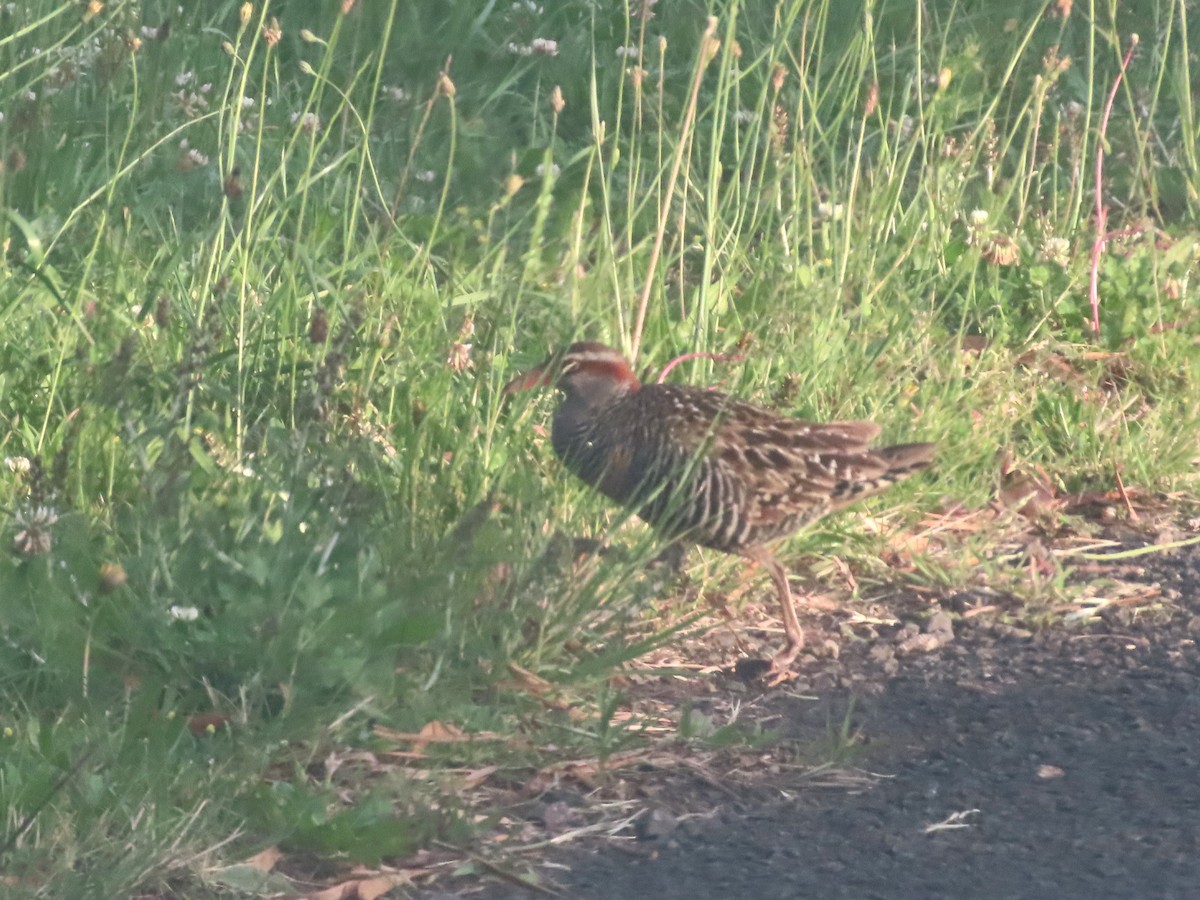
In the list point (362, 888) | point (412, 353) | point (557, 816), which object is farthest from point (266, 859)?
point (412, 353)

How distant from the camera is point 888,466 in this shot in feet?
16.9

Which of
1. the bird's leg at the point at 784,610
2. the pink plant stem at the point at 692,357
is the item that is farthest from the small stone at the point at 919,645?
the pink plant stem at the point at 692,357

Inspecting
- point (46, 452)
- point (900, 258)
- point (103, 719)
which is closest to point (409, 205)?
point (900, 258)

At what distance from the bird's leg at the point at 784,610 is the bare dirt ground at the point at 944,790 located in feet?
0.29

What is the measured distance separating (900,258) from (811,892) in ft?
9.93

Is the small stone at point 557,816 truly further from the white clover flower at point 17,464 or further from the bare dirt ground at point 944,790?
the white clover flower at point 17,464

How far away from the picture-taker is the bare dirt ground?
364 centimetres

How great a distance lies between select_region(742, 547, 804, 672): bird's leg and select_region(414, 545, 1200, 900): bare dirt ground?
0.09 m

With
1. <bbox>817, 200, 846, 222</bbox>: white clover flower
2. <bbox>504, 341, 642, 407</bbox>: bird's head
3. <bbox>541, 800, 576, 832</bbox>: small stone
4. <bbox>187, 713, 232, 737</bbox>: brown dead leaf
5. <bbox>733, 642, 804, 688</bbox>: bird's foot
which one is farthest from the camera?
<bbox>817, 200, 846, 222</bbox>: white clover flower

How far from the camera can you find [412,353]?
18.3 feet

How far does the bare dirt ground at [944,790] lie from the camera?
12.0 ft

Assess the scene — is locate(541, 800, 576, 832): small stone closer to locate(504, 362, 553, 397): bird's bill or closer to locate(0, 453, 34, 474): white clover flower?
locate(504, 362, 553, 397): bird's bill

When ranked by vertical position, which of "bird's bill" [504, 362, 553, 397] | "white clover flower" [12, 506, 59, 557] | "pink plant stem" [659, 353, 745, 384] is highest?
"white clover flower" [12, 506, 59, 557]

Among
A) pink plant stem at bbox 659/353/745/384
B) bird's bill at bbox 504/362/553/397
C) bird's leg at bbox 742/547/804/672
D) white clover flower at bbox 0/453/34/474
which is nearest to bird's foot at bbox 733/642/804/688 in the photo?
bird's leg at bbox 742/547/804/672
